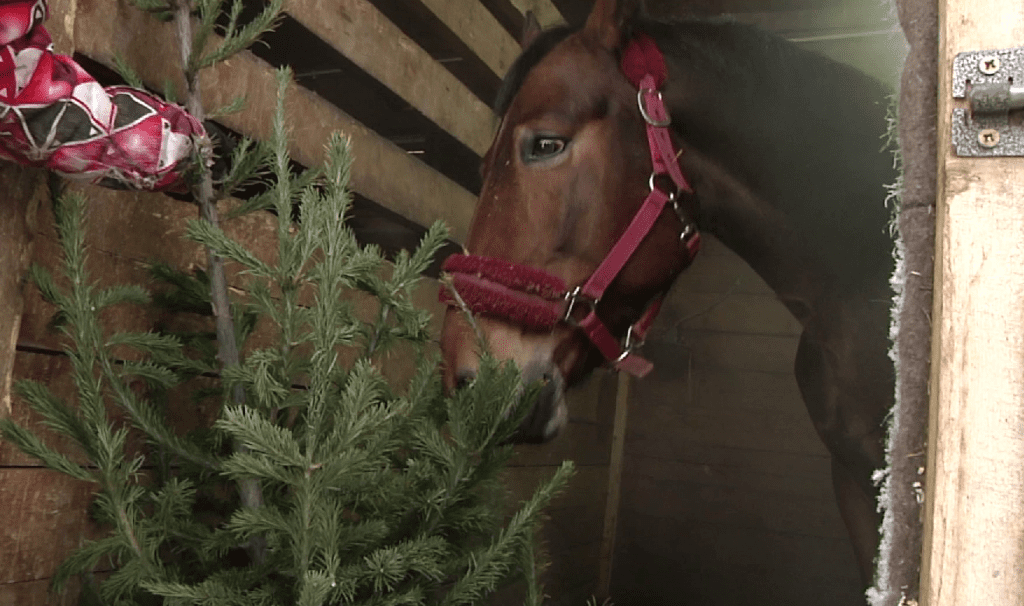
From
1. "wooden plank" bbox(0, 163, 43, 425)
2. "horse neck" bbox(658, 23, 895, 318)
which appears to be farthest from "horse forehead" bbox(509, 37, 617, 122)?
"wooden plank" bbox(0, 163, 43, 425)

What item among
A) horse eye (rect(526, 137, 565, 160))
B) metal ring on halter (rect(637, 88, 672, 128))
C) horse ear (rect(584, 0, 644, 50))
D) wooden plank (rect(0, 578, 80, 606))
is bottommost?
wooden plank (rect(0, 578, 80, 606))

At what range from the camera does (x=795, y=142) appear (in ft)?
3.72

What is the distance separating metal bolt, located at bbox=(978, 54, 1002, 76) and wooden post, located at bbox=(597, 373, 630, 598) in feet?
4.30

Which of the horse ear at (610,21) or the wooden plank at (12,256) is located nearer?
the wooden plank at (12,256)

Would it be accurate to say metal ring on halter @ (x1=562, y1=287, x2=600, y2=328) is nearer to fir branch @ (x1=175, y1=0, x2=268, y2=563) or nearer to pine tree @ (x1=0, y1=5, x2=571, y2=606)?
pine tree @ (x1=0, y1=5, x2=571, y2=606)

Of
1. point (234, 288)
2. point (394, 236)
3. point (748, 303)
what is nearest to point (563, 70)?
point (394, 236)

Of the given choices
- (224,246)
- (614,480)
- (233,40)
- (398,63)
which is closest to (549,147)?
(398,63)

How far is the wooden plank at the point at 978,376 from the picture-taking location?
496mm

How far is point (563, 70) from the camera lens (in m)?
1.08

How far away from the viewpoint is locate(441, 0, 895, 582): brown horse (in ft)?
3.35

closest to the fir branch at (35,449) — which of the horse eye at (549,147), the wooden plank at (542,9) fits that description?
the horse eye at (549,147)

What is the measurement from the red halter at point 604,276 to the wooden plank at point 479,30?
14.5 inches

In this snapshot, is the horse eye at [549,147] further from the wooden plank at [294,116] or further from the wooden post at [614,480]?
the wooden post at [614,480]

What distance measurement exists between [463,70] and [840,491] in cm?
100
